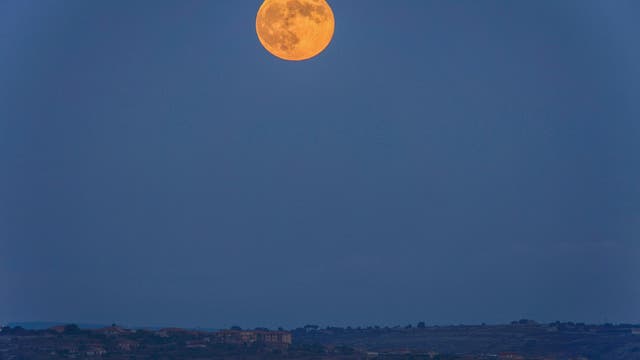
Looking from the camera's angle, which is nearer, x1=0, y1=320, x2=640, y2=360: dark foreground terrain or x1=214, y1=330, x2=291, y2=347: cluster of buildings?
x1=0, y1=320, x2=640, y2=360: dark foreground terrain

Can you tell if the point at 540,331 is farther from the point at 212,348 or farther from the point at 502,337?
the point at 212,348

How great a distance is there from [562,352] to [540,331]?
17.4 meters

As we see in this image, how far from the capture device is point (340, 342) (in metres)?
128

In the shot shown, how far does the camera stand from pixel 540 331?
395 feet

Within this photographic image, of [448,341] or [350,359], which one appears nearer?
[350,359]

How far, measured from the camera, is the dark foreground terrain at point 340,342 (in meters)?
89.8

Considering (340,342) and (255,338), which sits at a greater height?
(340,342)

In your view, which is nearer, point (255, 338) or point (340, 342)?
point (255, 338)

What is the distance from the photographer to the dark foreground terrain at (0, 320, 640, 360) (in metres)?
89.8

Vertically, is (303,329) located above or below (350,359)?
above

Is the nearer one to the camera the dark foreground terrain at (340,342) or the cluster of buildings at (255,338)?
the dark foreground terrain at (340,342)

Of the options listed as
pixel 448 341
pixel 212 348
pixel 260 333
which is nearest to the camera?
pixel 212 348

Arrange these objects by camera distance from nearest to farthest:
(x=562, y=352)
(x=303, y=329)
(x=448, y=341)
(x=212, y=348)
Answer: (x=212, y=348) → (x=562, y=352) → (x=448, y=341) → (x=303, y=329)

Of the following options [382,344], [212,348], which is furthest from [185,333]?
[382,344]
